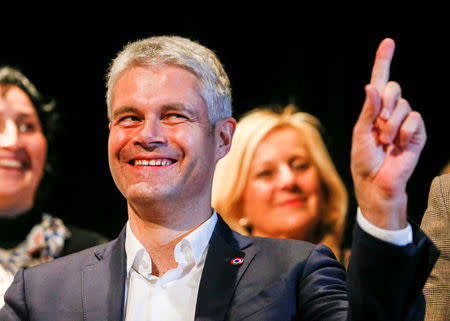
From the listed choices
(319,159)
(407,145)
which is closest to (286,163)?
(319,159)

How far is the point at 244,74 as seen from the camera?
11.3 feet

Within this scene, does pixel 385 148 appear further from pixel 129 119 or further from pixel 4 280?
pixel 4 280

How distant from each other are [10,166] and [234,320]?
1.68 meters

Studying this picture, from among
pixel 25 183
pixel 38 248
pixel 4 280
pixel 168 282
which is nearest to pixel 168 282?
pixel 168 282

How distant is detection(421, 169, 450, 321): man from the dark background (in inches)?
58.3

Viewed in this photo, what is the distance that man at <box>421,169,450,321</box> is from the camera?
1.56 meters

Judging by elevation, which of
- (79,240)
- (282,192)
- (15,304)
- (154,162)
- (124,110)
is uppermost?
(124,110)

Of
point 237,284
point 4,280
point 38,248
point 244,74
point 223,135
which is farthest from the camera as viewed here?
point 244,74

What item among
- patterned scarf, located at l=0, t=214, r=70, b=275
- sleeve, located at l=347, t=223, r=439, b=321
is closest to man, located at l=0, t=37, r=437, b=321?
sleeve, located at l=347, t=223, r=439, b=321

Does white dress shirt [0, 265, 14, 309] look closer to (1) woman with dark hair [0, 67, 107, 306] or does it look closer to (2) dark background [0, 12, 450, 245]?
(1) woman with dark hair [0, 67, 107, 306]

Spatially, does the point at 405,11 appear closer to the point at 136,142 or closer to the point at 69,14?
the point at 69,14

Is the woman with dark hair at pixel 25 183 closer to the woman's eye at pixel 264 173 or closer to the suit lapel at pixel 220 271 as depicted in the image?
the woman's eye at pixel 264 173

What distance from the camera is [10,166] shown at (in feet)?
9.22

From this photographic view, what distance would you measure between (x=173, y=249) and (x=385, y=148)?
0.67 metres
